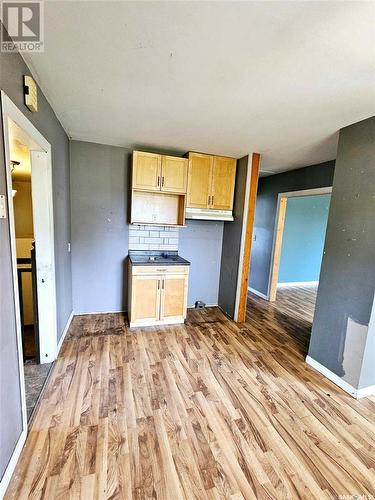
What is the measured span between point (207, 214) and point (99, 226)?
1610 mm

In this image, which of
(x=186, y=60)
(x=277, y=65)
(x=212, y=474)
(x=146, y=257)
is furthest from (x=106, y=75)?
(x=212, y=474)

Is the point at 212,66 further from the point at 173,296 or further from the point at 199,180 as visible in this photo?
the point at 173,296

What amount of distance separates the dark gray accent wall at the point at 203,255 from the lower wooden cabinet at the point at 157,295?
671 mm

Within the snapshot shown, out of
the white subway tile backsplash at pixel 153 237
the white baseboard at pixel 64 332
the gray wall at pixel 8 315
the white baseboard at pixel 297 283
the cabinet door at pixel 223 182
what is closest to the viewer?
the gray wall at pixel 8 315

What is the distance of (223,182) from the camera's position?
3465 millimetres

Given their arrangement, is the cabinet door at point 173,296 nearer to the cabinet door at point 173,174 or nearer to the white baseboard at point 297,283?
the cabinet door at point 173,174

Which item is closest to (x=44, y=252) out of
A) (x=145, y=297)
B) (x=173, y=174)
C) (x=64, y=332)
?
(x=64, y=332)

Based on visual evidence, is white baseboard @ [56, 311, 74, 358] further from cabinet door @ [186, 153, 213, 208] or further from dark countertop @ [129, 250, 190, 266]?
cabinet door @ [186, 153, 213, 208]

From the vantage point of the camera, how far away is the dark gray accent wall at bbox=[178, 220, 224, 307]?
3818 millimetres

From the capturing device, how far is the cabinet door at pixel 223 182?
3.42 metres

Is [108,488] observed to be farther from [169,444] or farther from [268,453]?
[268,453]

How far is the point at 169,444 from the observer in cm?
153

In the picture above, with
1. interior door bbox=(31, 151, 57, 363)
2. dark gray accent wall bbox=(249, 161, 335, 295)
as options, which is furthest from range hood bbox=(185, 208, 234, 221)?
interior door bbox=(31, 151, 57, 363)

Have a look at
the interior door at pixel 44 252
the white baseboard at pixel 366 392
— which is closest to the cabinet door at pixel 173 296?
the interior door at pixel 44 252
